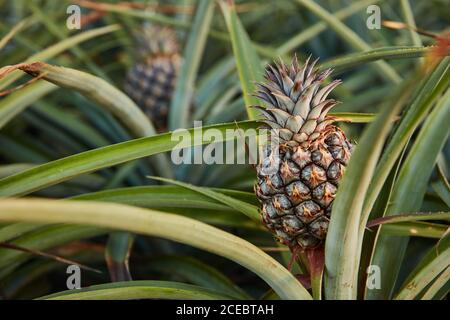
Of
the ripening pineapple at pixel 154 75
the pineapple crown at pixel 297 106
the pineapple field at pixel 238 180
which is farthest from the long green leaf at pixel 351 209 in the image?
the ripening pineapple at pixel 154 75

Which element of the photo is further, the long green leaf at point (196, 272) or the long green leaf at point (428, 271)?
the long green leaf at point (196, 272)

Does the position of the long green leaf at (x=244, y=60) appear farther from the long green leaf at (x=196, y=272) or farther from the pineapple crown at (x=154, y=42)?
the pineapple crown at (x=154, y=42)

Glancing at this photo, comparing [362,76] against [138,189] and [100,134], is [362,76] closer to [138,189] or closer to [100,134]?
[100,134]

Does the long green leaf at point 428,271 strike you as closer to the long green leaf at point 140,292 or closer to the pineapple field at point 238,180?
the pineapple field at point 238,180

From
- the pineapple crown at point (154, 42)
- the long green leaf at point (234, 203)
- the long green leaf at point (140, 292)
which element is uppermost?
the pineapple crown at point (154, 42)

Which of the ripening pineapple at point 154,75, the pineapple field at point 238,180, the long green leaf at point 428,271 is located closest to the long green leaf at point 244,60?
the pineapple field at point 238,180

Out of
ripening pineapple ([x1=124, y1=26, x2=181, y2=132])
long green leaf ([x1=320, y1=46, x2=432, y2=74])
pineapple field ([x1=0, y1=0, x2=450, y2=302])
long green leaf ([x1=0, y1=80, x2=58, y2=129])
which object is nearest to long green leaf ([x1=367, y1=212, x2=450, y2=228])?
pineapple field ([x1=0, y1=0, x2=450, y2=302])

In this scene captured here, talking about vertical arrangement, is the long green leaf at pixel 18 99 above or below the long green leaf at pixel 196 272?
above

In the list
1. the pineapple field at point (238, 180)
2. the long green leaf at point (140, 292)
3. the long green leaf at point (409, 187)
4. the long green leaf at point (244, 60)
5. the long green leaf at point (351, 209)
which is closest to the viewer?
the long green leaf at point (351, 209)

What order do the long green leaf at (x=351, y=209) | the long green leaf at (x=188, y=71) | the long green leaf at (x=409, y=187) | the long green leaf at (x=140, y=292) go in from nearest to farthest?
the long green leaf at (x=351, y=209) → the long green leaf at (x=140, y=292) → the long green leaf at (x=409, y=187) → the long green leaf at (x=188, y=71)
